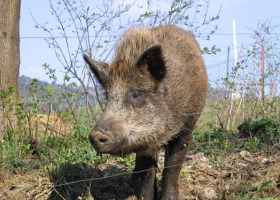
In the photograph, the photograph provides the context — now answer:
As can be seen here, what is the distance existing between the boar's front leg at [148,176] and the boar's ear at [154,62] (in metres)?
0.99

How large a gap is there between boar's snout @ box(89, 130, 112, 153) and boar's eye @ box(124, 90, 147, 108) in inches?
27.4

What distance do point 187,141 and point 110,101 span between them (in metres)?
1.08

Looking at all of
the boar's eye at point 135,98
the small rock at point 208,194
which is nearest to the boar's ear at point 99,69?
the boar's eye at point 135,98

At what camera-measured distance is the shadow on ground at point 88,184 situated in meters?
5.20

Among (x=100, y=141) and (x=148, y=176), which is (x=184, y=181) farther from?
(x=100, y=141)

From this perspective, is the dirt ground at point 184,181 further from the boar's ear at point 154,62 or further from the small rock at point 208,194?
the boar's ear at point 154,62

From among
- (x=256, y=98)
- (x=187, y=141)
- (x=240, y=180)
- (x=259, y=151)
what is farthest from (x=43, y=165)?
(x=256, y=98)

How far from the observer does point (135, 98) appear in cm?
492

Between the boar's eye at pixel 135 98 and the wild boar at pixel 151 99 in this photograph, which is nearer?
the wild boar at pixel 151 99

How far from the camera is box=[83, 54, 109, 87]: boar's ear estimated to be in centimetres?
513

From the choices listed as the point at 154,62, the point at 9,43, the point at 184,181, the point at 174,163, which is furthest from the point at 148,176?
the point at 9,43

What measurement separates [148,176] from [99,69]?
1.30 meters

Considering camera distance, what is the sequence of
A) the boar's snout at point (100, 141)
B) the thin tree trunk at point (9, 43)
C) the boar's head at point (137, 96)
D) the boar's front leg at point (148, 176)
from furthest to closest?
the thin tree trunk at point (9, 43) < the boar's front leg at point (148, 176) < the boar's head at point (137, 96) < the boar's snout at point (100, 141)

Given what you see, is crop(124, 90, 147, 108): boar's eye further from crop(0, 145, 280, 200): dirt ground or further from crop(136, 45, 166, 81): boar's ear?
crop(0, 145, 280, 200): dirt ground
